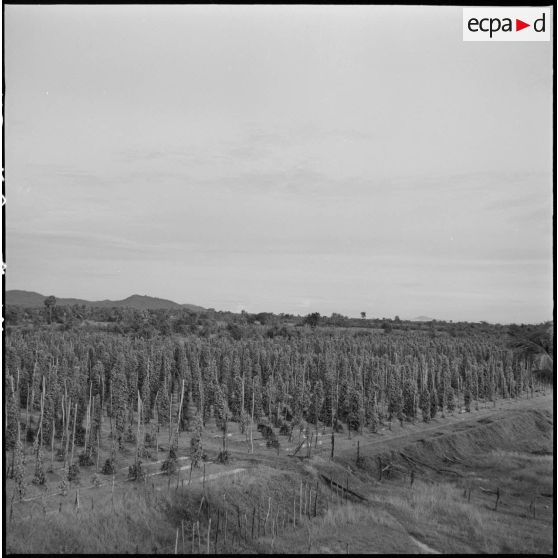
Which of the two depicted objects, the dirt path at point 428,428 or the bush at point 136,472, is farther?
the dirt path at point 428,428

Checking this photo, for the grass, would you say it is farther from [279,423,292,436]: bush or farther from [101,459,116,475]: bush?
[279,423,292,436]: bush

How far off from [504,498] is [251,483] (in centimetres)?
524

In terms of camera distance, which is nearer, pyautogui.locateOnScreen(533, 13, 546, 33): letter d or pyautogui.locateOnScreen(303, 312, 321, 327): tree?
pyautogui.locateOnScreen(533, 13, 546, 33): letter d

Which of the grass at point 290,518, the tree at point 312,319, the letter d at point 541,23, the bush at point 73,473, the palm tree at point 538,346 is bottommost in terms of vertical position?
the grass at point 290,518

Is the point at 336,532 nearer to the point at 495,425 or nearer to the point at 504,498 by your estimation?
the point at 504,498

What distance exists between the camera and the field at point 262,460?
855 centimetres

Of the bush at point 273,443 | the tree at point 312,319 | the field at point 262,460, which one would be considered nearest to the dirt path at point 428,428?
the field at point 262,460

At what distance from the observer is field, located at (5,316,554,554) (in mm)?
8547

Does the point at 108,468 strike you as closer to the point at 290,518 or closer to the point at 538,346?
the point at 290,518

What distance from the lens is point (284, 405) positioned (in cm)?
1869

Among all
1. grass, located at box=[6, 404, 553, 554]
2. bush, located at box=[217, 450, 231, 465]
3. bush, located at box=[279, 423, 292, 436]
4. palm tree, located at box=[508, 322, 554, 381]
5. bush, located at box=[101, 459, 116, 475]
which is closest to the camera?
grass, located at box=[6, 404, 553, 554]

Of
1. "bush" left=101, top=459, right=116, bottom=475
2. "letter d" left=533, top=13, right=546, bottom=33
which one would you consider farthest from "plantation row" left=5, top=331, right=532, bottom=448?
"letter d" left=533, top=13, right=546, bottom=33

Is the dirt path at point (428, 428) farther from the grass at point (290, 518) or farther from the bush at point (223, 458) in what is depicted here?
the bush at point (223, 458)

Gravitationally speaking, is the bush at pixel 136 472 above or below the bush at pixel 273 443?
above
